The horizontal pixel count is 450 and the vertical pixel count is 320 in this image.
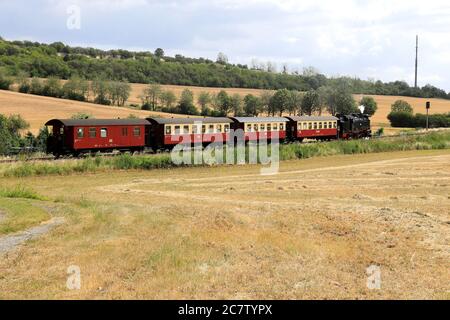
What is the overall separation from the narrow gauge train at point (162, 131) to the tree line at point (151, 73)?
52.0m

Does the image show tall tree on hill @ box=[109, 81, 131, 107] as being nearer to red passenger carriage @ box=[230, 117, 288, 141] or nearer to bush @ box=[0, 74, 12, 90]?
bush @ box=[0, 74, 12, 90]

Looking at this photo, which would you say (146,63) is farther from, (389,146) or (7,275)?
(7,275)

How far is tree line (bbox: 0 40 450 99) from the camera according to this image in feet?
363

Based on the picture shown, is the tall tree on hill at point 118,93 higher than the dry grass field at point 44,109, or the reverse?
the tall tree on hill at point 118,93

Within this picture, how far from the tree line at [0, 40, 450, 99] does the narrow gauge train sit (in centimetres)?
5204

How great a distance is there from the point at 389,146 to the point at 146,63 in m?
89.1

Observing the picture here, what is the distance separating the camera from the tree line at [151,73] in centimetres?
11069

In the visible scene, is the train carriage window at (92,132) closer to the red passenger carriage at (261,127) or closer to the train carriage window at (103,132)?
the train carriage window at (103,132)

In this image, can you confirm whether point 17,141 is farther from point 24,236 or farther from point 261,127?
point 24,236

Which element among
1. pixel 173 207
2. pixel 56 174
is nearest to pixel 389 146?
pixel 56 174

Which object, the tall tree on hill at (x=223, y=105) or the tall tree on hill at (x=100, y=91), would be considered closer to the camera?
the tall tree on hill at (x=223, y=105)

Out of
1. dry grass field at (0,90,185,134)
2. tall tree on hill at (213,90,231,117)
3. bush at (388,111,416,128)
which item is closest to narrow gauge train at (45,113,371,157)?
dry grass field at (0,90,185,134)

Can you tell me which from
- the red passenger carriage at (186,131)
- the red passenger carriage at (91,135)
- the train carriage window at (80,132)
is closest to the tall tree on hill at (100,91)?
the red passenger carriage at (186,131)

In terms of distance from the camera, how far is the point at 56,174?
115 ft
